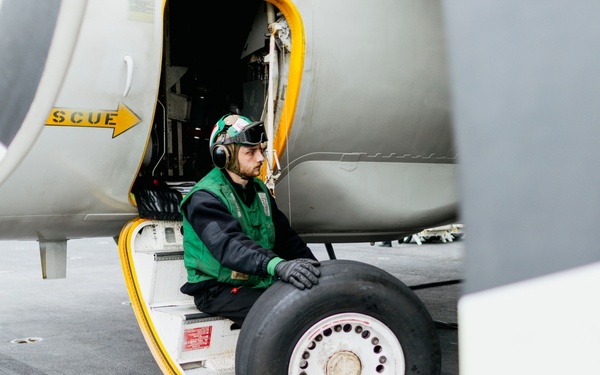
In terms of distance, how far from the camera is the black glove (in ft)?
10.7

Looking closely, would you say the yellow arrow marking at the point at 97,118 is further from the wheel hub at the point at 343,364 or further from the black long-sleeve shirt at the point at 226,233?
the wheel hub at the point at 343,364

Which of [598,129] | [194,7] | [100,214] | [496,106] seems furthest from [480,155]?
[194,7]

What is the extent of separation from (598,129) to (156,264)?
273cm

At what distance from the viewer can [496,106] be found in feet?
5.42

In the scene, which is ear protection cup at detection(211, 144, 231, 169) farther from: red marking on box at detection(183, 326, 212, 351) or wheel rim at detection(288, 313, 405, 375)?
wheel rim at detection(288, 313, 405, 375)

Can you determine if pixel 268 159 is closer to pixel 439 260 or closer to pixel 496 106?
pixel 496 106

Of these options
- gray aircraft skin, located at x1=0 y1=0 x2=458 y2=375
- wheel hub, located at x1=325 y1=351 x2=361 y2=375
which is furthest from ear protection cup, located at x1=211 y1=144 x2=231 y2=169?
wheel hub, located at x1=325 y1=351 x2=361 y2=375

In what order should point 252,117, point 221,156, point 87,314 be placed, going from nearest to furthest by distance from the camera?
point 221,156 → point 252,117 → point 87,314

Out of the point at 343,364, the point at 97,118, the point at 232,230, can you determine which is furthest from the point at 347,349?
the point at 97,118

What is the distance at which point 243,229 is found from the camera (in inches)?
148

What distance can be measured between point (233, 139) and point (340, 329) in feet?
3.60

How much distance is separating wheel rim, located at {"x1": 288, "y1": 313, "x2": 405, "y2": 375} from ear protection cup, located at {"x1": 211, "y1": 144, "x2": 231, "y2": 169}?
0.99 metres

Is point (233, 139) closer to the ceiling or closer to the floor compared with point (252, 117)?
closer to the floor

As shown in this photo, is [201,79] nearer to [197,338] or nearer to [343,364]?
[197,338]
